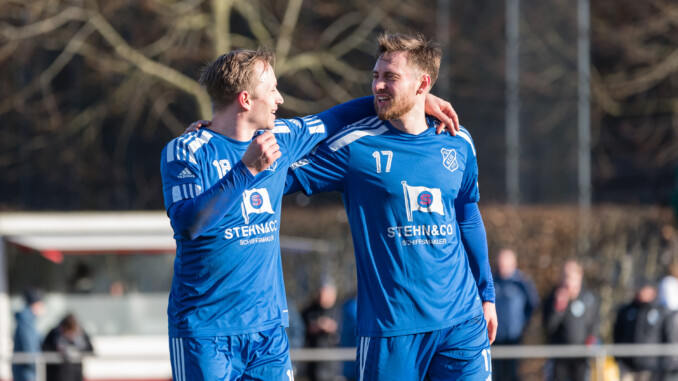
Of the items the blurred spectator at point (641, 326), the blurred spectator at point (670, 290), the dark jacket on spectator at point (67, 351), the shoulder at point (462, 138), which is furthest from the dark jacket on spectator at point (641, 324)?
the shoulder at point (462, 138)

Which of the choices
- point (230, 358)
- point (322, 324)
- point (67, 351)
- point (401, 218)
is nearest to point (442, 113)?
point (401, 218)

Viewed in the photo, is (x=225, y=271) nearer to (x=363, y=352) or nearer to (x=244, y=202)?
(x=244, y=202)

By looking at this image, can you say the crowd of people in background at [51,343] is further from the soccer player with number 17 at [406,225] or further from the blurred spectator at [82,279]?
the soccer player with number 17 at [406,225]

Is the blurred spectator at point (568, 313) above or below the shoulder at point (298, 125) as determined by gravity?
below

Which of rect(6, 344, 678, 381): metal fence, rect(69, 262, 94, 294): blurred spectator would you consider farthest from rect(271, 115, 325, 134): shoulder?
rect(69, 262, 94, 294): blurred spectator

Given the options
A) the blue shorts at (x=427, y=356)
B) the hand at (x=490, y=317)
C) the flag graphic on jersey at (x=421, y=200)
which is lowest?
the blue shorts at (x=427, y=356)

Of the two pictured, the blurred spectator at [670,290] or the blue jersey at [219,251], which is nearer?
the blue jersey at [219,251]

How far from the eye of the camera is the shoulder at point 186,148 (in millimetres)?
5562

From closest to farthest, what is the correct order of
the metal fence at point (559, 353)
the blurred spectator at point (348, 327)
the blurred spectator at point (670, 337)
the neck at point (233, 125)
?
the neck at point (233, 125)
the metal fence at point (559, 353)
the blurred spectator at point (670, 337)
the blurred spectator at point (348, 327)

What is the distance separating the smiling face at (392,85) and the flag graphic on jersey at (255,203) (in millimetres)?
752

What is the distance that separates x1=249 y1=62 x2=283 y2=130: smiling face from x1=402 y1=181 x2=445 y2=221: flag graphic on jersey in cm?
78

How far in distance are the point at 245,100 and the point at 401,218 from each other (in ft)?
3.25

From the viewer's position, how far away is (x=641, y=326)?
12062 millimetres

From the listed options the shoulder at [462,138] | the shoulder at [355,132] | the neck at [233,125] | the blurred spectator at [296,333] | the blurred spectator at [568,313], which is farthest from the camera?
the blurred spectator at [296,333]
